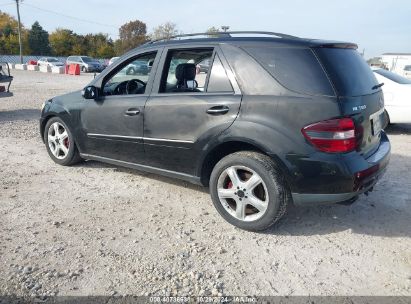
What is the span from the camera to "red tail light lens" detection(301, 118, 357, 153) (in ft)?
9.64

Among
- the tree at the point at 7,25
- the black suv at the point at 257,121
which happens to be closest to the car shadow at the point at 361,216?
the black suv at the point at 257,121

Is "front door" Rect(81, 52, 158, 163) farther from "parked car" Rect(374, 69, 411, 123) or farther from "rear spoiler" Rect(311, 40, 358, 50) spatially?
"parked car" Rect(374, 69, 411, 123)

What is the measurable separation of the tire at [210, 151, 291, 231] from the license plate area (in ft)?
3.34

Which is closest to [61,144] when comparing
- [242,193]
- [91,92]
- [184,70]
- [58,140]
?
[58,140]

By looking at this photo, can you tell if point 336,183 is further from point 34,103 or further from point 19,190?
point 34,103

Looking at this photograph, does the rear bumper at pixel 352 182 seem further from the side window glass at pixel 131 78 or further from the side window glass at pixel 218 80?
the side window glass at pixel 131 78

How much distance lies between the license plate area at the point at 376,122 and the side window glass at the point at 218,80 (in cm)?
137

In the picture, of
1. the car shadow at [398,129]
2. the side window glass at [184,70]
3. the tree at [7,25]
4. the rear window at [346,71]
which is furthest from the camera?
the tree at [7,25]

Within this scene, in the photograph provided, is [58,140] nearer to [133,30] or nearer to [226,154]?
[226,154]

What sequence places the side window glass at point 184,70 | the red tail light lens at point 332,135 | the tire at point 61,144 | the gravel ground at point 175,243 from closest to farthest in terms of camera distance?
1. the gravel ground at point 175,243
2. the red tail light lens at point 332,135
3. the side window glass at point 184,70
4. the tire at point 61,144

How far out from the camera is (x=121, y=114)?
4.21 meters

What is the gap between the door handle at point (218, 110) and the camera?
11.0 ft

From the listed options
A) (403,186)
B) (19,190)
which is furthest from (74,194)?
(403,186)

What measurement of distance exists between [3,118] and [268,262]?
831 centimetres
